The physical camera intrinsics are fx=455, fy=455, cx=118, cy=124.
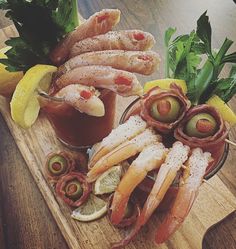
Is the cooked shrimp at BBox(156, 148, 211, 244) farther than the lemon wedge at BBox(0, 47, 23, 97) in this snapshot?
No

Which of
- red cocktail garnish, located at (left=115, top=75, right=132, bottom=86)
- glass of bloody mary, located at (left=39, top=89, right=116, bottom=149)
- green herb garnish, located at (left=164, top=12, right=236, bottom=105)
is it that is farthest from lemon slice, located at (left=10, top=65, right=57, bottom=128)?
green herb garnish, located at (left=164, top=12, right=236, bottom=105)

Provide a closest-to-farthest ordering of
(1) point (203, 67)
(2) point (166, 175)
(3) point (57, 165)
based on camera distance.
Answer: (2) point (166, 175), (1) point (203, 67), (3) point (57, 165)

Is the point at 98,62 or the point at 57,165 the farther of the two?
the point at 57,165

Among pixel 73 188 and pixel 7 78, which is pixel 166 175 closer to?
pixel 73 188

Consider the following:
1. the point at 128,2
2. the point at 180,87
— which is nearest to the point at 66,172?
the point at 180,87

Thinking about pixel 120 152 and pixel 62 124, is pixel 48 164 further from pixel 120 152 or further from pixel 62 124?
pixel 120 152

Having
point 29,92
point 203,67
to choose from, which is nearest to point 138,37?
point 203,67

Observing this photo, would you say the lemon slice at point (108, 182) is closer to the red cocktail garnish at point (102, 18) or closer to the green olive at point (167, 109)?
the green olive at point (167, 109)

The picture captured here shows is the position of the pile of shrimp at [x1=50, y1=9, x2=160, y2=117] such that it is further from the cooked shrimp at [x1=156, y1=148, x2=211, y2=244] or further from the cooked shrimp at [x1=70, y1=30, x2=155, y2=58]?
the cooked shrimp at [x1=156, y1=148, x2=211, y2=244]
